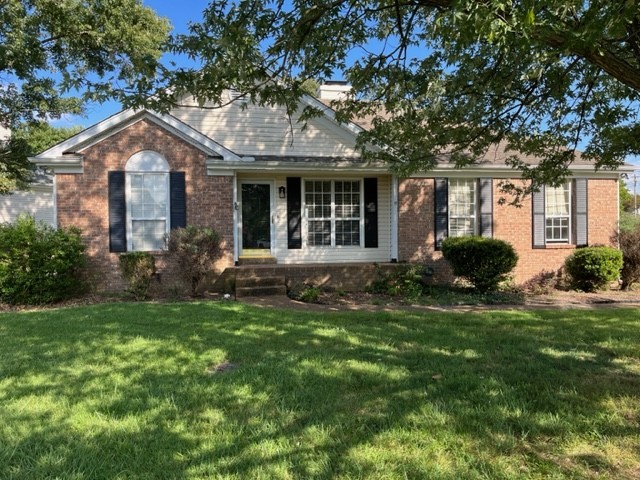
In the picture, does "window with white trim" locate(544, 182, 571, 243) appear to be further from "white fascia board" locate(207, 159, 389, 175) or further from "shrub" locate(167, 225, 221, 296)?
"shrub" locate(167, 225, 221, 296)

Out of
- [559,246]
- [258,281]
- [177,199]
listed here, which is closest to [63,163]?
[177,199]

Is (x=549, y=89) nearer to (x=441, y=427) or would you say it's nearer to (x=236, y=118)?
(x=441, y=427)

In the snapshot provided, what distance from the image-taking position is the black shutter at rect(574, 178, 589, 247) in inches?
526

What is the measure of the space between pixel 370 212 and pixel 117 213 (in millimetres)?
6489

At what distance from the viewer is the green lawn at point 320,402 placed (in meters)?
3.07

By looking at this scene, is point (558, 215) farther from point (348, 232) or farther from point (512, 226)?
point (348, 232)

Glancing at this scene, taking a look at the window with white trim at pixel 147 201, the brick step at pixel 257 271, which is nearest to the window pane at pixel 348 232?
the brick step at pixel 257 271

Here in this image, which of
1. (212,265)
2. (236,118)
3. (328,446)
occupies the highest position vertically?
(236,118)

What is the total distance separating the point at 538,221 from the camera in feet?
43.5

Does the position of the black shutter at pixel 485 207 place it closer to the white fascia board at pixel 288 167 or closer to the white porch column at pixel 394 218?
the white porch column at pixel 394 218

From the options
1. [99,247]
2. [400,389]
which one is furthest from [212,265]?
[400,389]

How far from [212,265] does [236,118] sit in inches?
164

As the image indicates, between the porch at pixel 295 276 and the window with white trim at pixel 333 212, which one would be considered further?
the window with white trim at pixel 333 212

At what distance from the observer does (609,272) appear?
11.8 metres
